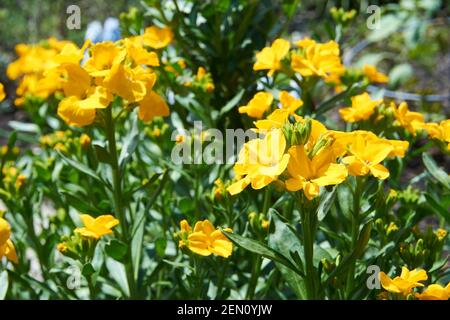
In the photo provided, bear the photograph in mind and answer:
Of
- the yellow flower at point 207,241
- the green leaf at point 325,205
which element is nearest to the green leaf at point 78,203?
the yellow flower at point 207,241

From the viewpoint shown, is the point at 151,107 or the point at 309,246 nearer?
the point at 309,246

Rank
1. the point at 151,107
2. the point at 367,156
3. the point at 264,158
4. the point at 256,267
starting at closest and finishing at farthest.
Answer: the point at 264,158
the point at 367,156
the point at 151,107
the point at 256,267

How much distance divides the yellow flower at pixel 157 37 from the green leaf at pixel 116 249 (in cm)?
59

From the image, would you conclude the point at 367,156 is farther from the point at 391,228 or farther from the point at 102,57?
the point at 102,57

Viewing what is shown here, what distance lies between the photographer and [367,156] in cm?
126

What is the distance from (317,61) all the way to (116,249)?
0.64m

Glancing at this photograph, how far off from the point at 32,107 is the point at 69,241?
895 mm

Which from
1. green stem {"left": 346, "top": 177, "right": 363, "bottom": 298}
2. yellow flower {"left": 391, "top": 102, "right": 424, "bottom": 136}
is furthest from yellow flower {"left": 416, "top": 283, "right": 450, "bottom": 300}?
yellow flower {"left": 391, "top": 102, "right": 424, "bottom": 136}

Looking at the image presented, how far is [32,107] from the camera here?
2268 mm

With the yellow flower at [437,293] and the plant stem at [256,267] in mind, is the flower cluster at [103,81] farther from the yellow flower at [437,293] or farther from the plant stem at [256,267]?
the yellow flower at [437,293]

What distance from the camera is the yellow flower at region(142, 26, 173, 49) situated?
188 centimetres

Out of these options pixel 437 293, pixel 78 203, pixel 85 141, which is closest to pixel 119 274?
pixel 78 203

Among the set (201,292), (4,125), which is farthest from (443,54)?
(201,292)

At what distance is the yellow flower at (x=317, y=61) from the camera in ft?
5.43
